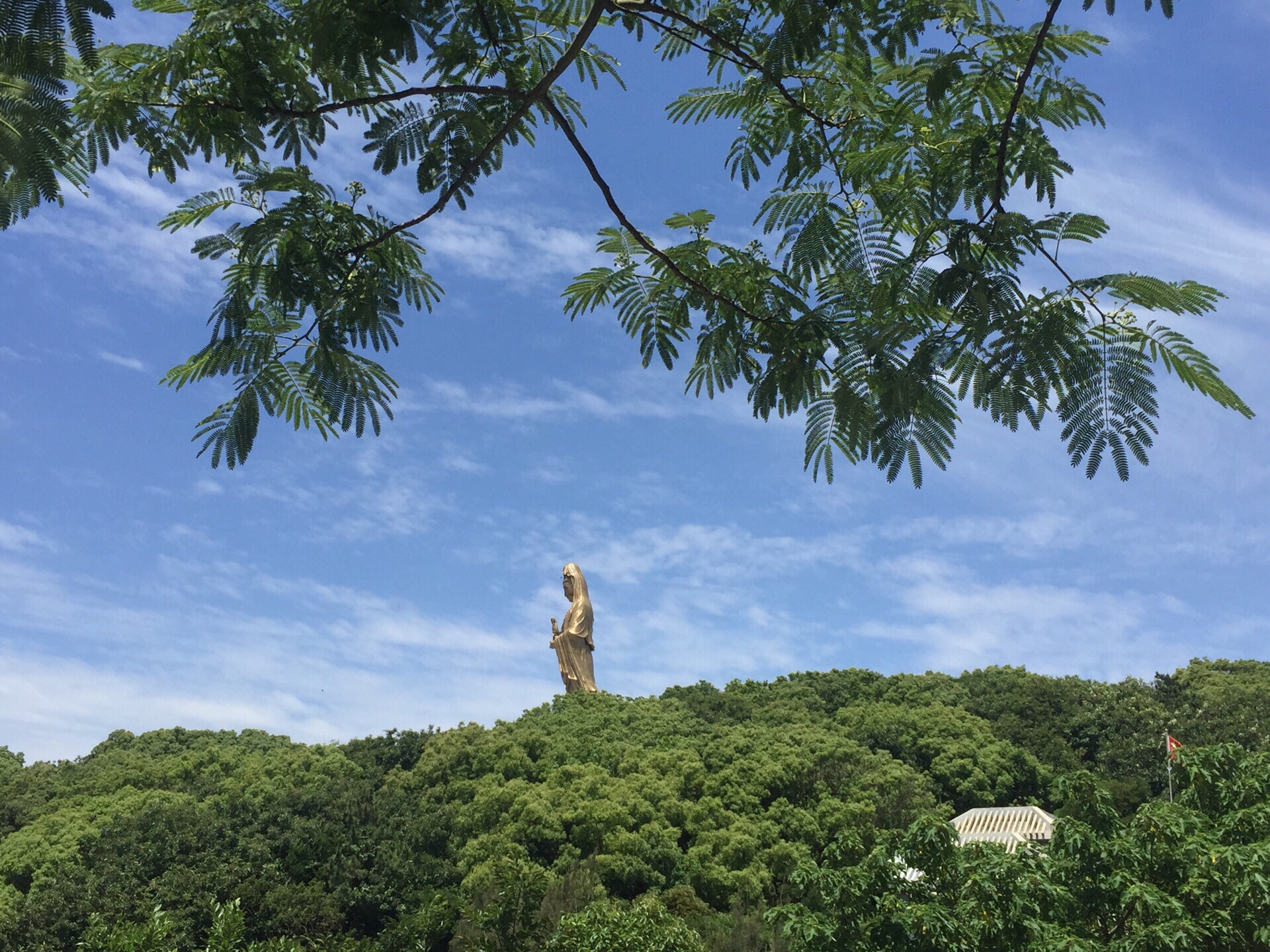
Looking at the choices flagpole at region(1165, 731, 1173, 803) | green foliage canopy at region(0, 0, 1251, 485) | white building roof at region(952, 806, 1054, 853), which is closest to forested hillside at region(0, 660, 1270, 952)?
flagpole at region(1165, 731, 1173, 803)

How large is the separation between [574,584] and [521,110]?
25720 millimetres

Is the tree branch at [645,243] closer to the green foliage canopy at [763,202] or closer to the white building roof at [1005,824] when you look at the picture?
the green foliage canopy at [763,202]

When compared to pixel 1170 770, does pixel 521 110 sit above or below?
above

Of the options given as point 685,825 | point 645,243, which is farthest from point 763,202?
point 685,825

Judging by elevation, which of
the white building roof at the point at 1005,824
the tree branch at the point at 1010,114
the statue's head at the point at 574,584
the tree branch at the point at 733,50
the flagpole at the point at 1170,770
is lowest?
the white building roof at the point at 1005,824

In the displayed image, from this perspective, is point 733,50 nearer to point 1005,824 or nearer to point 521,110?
point 521,110

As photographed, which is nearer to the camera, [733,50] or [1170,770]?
[733,50]

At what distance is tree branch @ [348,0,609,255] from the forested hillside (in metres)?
7.57

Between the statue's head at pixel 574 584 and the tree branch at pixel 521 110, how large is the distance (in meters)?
25.1

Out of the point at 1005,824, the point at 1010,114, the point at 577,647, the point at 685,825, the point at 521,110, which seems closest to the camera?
the point at 1010,114

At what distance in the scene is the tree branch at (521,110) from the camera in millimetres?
3840

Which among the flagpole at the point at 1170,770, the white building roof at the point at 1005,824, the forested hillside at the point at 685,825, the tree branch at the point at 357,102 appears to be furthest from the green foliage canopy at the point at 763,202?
the white building roof at the point at 1005,824

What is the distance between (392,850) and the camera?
20.1 meters

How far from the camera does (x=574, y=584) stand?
29.3 meters
